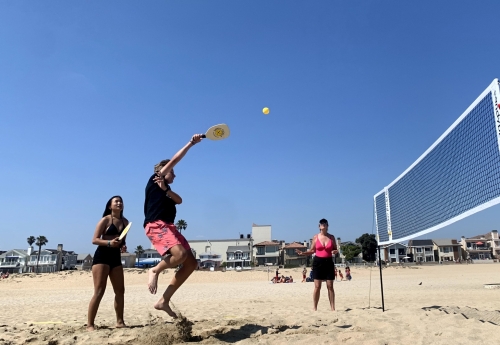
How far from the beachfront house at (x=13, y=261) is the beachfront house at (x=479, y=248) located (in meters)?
107

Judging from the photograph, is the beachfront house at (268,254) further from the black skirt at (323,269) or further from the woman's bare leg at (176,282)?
the woman's bare leg at (176,282)

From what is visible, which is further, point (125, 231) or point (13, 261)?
point (13, 261)

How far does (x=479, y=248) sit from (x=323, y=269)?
109 meters

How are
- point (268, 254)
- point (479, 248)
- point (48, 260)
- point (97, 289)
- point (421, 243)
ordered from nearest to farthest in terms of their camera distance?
→ point (97, 289), point (268, 254), point (48, 260), point (421, 243), point (479, 248)

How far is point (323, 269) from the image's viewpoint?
20.7 feet

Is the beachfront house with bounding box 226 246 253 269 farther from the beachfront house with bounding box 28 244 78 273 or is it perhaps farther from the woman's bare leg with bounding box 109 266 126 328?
the woman's bare leg with bounding box 109 266 126 328

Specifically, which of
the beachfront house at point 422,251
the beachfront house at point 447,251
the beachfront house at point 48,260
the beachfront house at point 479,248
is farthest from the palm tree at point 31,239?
the beachfront house at point 479,248

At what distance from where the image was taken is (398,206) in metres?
10.3

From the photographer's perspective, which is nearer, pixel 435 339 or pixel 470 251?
pixel 435 339

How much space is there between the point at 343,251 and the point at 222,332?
3019 inches

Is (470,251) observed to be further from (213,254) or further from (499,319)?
(499,319)

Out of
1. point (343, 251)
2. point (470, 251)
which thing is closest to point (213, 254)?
point (343, 251)

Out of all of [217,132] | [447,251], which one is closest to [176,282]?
[217,132]

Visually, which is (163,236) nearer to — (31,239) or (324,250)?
(324,250)
